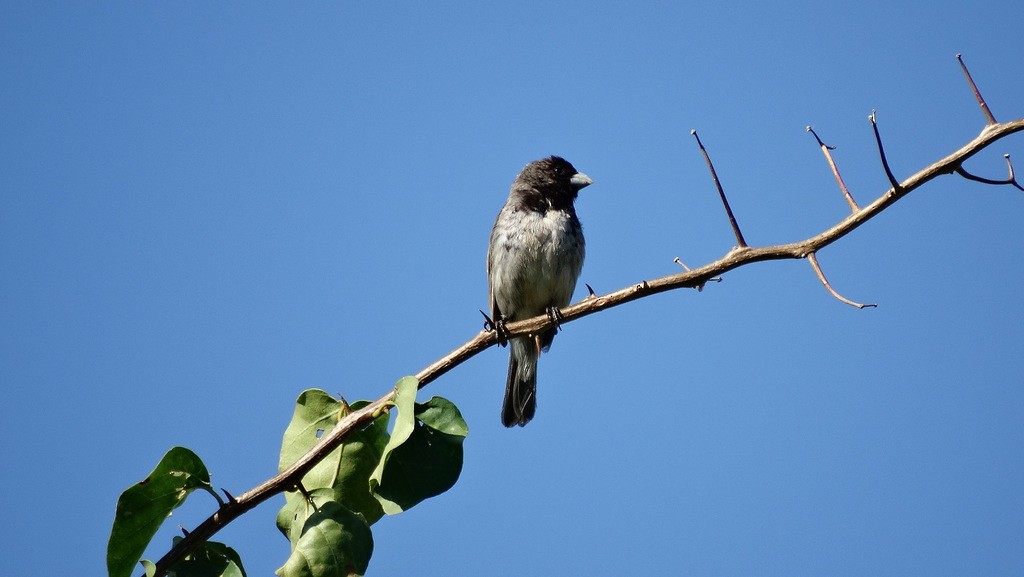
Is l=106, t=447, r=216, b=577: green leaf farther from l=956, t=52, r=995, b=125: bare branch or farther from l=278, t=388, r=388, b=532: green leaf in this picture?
l=956, t=52, r=995, b=125: bare branch

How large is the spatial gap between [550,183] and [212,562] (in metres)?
4.82

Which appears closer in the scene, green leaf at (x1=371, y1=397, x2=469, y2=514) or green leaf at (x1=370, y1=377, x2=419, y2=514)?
green leaf at (x1=370, y1=377, x2=419, y2=514)

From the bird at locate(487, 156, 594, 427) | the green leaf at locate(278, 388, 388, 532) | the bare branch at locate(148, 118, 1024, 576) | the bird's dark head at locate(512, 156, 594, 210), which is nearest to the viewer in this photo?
the bare branch at locate(148, 118, 1024, 576)

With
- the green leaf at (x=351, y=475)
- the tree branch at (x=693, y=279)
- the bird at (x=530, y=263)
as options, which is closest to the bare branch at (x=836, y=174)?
the tree branch at (x=693, y=279)

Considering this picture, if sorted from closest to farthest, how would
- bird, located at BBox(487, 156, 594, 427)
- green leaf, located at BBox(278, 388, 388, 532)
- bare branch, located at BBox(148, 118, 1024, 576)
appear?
bare branch, located at BBox(148, 118, 1024, 576) < green leaf, located at BBox(278, 388, 388, 532) < bird, located at BBox(487, 156, 594, 427)

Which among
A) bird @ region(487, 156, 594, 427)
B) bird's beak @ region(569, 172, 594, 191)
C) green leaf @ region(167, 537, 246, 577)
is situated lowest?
green leaf @ region(167, 537, 246, 577)

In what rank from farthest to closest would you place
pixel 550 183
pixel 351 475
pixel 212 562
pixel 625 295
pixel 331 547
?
1. pixel 550 183
2. pixel 625 295
3. pixel 351 475
4. pixel 212 562
5. pixel 331 547

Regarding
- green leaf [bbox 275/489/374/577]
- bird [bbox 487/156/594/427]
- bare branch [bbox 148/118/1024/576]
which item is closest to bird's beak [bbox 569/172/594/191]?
bird [bbox 487/156/594/427]

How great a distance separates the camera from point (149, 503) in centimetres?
235

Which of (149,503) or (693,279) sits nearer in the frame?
(149,503)

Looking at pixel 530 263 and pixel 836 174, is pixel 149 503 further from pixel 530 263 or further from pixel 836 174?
pixel 530 263

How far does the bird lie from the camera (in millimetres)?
6211

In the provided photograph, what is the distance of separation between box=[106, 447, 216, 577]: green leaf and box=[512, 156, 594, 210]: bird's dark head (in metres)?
4.31

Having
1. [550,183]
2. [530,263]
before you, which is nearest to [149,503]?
[530,263]
